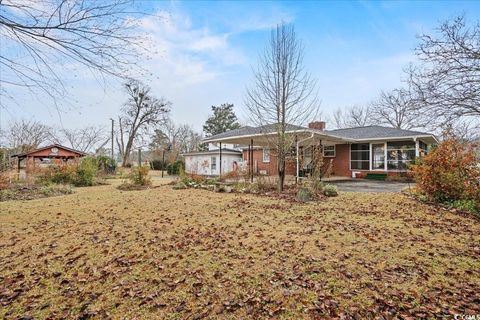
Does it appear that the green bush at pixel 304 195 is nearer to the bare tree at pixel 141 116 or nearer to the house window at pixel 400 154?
the house window at pixel 400 154

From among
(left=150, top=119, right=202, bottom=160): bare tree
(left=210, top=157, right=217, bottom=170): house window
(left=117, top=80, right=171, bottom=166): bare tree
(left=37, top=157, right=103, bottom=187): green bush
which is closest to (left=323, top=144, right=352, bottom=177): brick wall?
(left=210, top=157, right=217, bottom=170): house window

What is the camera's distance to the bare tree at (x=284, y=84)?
11.2m

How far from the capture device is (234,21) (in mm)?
7227

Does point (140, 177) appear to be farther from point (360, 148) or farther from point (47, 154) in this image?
point (360, 148)

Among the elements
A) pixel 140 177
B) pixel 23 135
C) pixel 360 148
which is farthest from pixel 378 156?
pixel 23 135

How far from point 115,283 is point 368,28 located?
35.6ft

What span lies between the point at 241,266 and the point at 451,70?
24.3 feet

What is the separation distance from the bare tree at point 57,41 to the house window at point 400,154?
56.2 feet

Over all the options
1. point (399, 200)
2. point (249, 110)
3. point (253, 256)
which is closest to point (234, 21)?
point (249, 110)

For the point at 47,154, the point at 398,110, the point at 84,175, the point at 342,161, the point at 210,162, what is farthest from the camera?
the point at 398,110

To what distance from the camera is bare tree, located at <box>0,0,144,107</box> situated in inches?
123

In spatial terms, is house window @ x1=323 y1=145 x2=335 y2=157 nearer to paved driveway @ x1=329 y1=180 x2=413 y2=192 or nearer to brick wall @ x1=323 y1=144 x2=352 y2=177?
brick wall @ x1=323 y1=144 x2=352 y2=177

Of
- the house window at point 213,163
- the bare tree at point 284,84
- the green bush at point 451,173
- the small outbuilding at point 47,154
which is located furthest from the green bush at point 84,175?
the green bush at point 451,173

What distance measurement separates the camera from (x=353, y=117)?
122 ft
